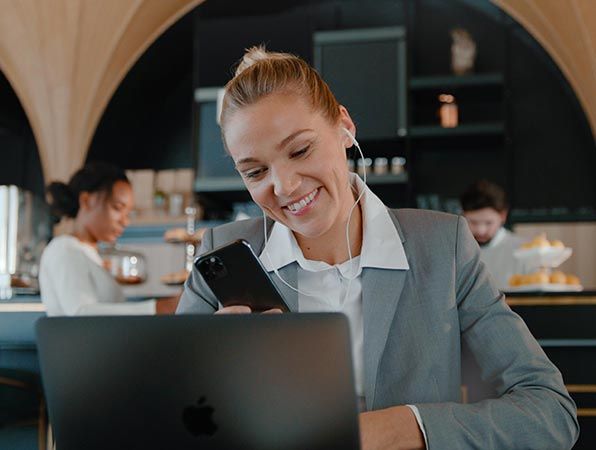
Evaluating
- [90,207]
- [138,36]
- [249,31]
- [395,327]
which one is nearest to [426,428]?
[395,327]

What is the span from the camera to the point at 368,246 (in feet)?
5.45

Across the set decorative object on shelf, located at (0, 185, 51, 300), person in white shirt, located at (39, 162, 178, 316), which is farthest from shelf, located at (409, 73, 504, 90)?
person in white shirt, located at (39, 162, 178, 316)

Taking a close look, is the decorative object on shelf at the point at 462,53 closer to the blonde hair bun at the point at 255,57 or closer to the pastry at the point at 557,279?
the pastry at the point at 557,279

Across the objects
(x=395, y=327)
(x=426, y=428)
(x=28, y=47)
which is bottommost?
(x=426, y=428)

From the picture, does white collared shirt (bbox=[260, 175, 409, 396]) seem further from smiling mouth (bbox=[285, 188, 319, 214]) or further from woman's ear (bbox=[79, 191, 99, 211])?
woman's ear (bbox=[79, 191, 99, 211])

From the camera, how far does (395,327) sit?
1.59 meters

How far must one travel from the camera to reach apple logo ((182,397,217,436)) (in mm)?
1046

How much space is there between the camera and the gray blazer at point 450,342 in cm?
142

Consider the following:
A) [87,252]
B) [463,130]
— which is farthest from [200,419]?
[463,130]

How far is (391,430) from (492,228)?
3.88m

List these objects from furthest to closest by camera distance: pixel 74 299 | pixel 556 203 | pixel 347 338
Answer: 1. pixel 556 203
2. pixel 74 299
3. pixel 347 338

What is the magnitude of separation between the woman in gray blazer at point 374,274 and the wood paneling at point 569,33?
243 inches

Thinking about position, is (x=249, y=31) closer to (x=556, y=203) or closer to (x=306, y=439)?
(x=556, y=203)

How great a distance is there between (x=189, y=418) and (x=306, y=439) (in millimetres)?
145
